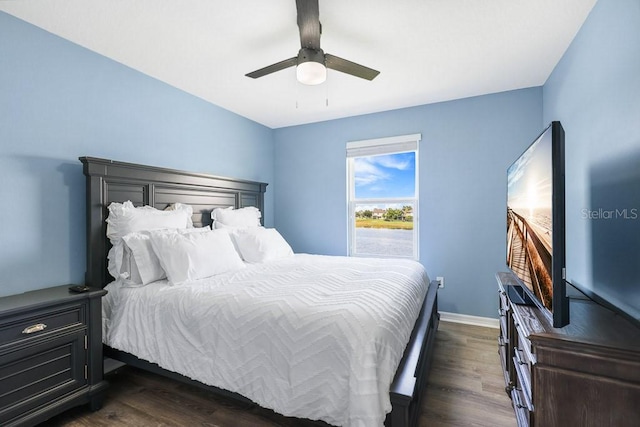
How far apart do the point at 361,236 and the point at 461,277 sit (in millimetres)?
1318

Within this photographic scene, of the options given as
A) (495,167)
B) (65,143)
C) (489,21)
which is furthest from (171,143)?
(495,167)

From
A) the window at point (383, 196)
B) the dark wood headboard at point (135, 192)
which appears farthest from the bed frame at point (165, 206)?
the window at point (383, 196)

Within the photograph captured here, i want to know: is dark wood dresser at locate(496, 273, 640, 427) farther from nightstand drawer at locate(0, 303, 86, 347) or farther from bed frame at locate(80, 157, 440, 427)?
nightstand drawer at locate(0, 303, 86, 347)

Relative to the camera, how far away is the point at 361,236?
158 inches

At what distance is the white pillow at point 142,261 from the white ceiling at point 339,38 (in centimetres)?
151

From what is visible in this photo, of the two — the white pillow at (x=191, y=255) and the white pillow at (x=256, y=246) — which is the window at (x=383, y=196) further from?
the white pillow at (x=191, y=255)

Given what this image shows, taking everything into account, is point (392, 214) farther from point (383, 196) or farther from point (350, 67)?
point (350, 67)

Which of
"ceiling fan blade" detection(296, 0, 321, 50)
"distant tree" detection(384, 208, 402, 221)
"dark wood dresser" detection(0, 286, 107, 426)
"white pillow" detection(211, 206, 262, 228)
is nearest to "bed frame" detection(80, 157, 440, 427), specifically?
"white pillow" detection(211, 206, 262, 228)

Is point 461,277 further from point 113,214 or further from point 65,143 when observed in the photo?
point 65,143

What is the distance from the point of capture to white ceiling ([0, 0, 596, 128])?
1847 mm

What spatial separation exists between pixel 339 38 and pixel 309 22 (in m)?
0.50

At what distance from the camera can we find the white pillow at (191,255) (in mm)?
2150

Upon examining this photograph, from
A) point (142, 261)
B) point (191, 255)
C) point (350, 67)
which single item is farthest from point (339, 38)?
point (142, 261)

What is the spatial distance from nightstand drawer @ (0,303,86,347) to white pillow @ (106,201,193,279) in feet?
1.27
